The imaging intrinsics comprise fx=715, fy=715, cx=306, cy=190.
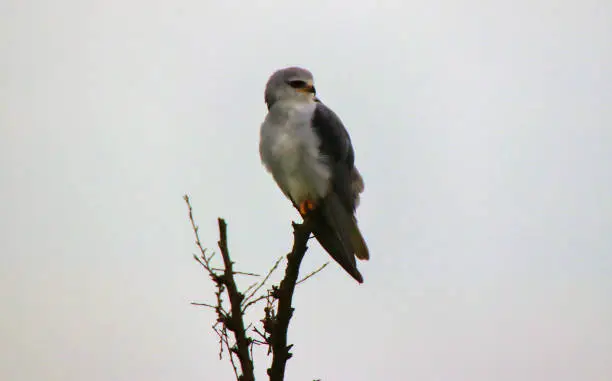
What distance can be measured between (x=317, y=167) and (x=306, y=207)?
45 cm

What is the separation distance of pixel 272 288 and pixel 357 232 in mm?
1844

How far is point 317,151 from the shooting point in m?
6.22

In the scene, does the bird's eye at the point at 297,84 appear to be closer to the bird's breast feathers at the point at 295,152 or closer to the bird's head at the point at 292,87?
the bird's head at the point at 292,87

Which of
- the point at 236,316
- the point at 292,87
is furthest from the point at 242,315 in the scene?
the point at 292,87

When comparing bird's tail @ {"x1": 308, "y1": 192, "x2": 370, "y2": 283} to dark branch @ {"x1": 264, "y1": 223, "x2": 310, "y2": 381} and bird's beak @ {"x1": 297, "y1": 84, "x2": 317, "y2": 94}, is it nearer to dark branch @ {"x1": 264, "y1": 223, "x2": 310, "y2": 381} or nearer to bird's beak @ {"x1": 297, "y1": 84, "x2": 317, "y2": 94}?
bird's beak @ {"x1": 297, "y1": 84, "x2": 317, "y2": 94}

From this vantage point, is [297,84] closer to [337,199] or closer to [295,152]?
[295,152]

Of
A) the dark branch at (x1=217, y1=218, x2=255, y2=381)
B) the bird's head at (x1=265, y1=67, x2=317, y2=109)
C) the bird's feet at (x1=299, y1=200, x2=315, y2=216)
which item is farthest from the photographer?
the bird's head at (x1=265, y1=67, x2=317, y2=109)

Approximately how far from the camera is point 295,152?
20.3 ft

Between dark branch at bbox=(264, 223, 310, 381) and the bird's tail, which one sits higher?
the bird's tail

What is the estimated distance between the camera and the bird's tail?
6207mm

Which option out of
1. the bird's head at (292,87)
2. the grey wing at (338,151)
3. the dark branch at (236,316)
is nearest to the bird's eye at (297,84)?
the bird's head at (292,87)

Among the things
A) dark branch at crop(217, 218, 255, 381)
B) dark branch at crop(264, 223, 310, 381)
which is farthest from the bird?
dark branch at crop(217, 218, 255, 381)

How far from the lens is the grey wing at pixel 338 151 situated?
627cm

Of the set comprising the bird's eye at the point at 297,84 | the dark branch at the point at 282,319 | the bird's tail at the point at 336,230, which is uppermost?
the bird's eye at the point at 297,84
